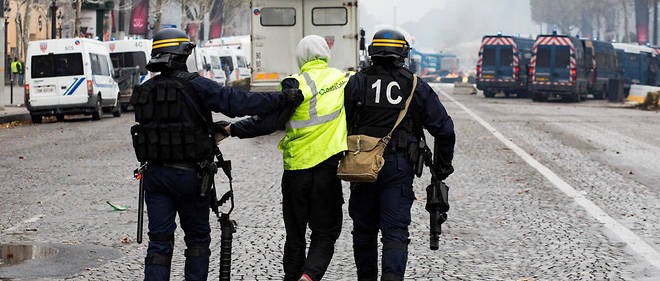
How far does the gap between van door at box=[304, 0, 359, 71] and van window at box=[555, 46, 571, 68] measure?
22730mm

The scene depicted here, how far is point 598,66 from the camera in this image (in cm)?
4688

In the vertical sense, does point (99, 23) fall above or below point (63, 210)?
above

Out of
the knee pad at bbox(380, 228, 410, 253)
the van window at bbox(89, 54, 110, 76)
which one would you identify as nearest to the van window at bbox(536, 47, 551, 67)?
the van window at bbox(89, 54, 110, 76)

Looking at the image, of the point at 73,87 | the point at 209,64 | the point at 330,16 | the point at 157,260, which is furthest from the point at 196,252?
the point at 209,64

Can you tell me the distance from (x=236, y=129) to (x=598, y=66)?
43.2 m

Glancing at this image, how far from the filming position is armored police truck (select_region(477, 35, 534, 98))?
46.9m

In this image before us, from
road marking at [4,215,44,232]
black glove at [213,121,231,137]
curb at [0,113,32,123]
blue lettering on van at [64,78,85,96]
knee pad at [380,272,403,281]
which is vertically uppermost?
black glove at [213,121,231,137]

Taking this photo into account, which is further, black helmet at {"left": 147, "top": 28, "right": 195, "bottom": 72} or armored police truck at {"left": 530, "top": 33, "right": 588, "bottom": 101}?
armored police truck at {"left": 530, "top": 33, "right": 588, "bottom": 101}

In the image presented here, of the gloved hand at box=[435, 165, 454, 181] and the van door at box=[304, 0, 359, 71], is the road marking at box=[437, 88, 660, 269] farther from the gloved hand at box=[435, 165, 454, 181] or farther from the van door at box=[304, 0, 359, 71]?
the van door at box=[304, 0, 359, 71]

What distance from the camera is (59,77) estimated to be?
26.4m

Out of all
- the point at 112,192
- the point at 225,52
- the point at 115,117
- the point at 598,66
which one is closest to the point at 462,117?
the point at 115,117

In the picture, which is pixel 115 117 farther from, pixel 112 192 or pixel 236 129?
pixel 236 129

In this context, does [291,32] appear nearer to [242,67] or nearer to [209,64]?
[209,64]

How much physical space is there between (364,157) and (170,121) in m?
1.09
